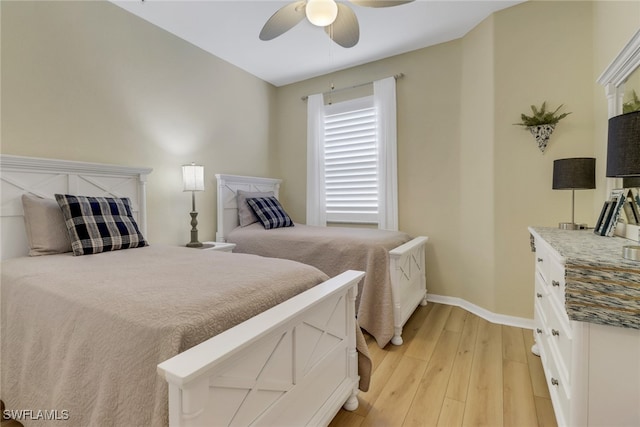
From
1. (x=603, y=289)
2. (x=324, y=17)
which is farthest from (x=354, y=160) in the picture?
(x=603, y=289)

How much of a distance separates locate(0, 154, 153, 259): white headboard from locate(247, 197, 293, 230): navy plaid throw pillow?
41.9 inches

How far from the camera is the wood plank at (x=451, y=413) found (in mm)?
1421

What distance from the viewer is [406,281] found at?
8.07 ft

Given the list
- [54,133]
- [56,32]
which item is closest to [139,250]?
[54,133]

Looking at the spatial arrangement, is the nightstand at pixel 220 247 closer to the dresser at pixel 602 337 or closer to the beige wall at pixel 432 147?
the beige wall at pixel 432 147

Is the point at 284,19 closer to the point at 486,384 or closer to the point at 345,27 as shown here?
the point at 345,27

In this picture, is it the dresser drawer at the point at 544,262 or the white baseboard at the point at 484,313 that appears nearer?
the dresser drawer at the point at 544,262

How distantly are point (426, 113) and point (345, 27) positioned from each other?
4.84 feet

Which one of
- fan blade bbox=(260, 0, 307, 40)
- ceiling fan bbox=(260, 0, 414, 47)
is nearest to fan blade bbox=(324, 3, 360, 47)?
ceiling fan bbox=(260, 0, 414, 47)

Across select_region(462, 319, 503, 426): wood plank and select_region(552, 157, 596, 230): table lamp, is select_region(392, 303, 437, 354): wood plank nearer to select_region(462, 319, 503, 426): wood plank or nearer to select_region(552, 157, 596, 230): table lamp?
select_region(462, 319, 503, 426): wood plank

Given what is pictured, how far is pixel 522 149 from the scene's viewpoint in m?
2.45

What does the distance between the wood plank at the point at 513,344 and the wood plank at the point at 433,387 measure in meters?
0.32

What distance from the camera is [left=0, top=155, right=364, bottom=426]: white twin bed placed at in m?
0.79

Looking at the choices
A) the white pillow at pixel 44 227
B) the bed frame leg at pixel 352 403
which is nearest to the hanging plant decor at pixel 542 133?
the bed frame leg at pixel 352 403
